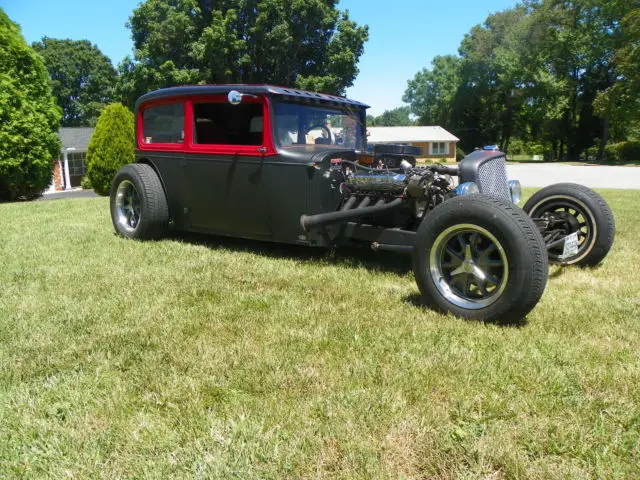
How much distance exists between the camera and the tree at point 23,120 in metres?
14.4

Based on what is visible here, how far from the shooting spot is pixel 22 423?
7.34ft

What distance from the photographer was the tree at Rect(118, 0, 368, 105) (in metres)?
28.3

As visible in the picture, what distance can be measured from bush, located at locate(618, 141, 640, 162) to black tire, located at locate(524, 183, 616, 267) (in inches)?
1715

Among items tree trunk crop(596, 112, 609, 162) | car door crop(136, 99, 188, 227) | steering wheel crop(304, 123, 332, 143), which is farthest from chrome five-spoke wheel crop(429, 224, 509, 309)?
tree trunk crop(596, 112, 609, 162)

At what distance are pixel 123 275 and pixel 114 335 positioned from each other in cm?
145

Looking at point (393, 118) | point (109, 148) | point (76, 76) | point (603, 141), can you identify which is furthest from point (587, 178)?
point (393, 118)

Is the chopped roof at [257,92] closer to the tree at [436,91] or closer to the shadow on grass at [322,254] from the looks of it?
the shadow on grass at [322,254]

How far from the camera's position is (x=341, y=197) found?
4.73 m

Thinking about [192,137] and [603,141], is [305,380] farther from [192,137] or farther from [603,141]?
[603,141]

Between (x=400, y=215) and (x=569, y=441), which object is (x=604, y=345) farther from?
(x=400, y=215)

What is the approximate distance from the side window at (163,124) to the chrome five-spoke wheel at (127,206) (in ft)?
1.94

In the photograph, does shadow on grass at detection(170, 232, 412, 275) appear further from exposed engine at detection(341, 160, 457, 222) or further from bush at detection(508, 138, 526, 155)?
bush at detection(508, 138, 526, 155)

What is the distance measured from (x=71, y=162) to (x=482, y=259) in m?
30.0

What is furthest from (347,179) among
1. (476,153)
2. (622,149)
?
(622,149)
